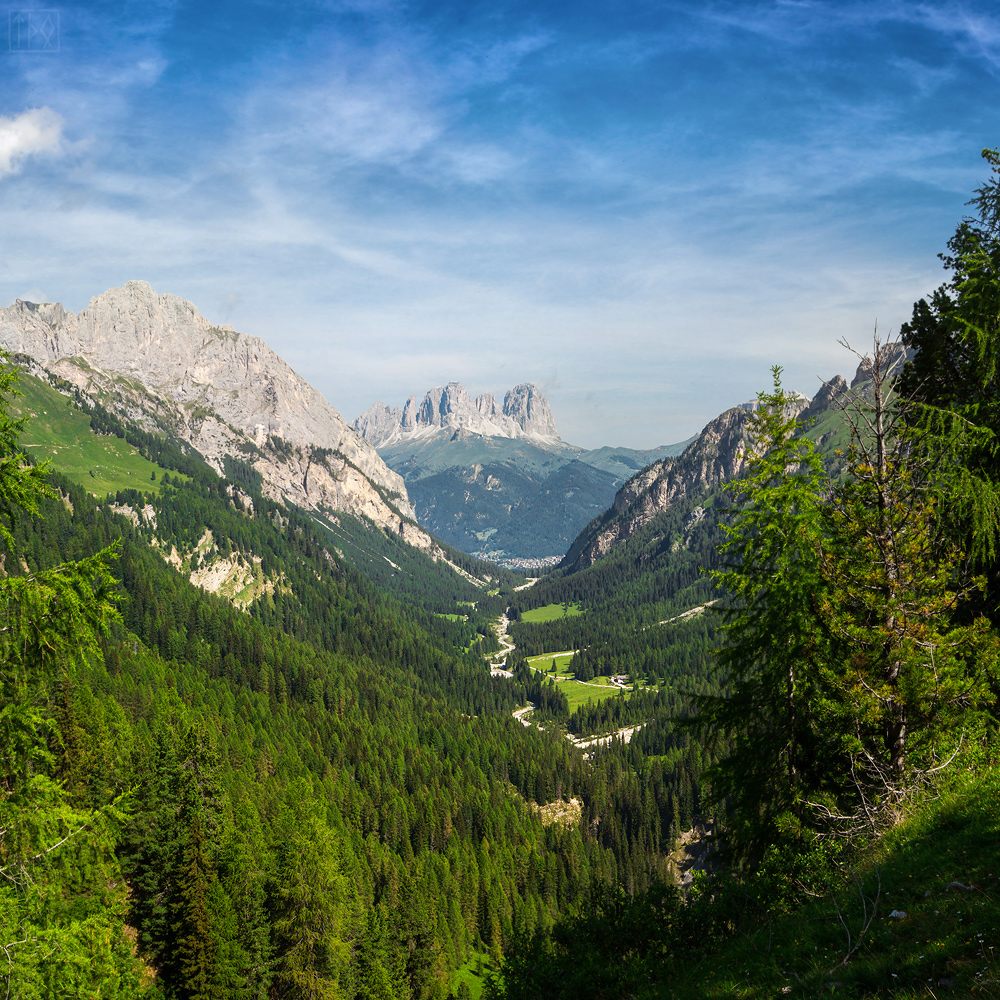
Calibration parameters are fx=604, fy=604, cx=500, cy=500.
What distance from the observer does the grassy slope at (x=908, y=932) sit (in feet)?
32.7

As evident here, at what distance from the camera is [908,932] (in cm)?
1141

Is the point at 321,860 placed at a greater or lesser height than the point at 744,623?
lesser

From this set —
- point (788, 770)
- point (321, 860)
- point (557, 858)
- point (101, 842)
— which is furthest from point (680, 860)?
point (101, 842)

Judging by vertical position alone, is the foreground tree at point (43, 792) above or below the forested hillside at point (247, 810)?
above

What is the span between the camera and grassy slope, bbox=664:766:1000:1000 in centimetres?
995

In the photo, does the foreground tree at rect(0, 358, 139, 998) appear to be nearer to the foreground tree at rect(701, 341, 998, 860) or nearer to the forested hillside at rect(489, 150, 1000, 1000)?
the forested hillside at rect(489, 150, 1000, 1000)

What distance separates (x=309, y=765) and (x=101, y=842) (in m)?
101

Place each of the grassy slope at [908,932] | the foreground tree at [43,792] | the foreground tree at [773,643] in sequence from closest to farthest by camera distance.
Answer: the grassy slope at [908,932]
the foreground tree at [43,792]
the foreground tree at [773,643]

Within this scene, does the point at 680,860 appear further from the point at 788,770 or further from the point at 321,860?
the point at 788,770

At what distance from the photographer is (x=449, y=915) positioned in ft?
252

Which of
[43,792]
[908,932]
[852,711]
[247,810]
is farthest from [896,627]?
[247,810]

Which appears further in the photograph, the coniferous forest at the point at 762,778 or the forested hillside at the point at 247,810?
the forested hillside at the point at 247,810

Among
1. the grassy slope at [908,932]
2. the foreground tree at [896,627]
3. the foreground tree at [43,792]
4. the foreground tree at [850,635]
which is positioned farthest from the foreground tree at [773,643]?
the foreground tree at [43,792]

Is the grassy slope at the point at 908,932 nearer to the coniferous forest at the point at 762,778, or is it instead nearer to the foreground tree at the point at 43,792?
the coniferous forest at the point at 762,778
